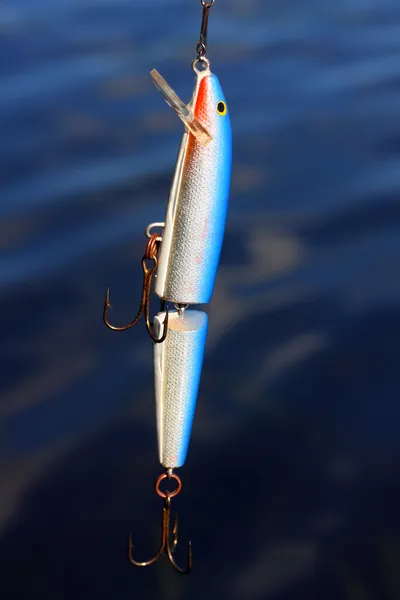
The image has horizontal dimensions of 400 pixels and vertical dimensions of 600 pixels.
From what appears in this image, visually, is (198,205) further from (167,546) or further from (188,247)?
(167,546)

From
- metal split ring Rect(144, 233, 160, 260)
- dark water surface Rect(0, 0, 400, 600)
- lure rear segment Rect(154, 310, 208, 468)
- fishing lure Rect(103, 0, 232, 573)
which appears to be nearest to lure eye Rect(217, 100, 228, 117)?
fishing lure Rect(103, 0, 232, 573)

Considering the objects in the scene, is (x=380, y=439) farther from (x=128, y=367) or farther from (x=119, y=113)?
(x=119, y=113)

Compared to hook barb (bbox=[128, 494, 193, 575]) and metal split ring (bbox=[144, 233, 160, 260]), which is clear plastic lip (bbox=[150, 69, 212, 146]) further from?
hook barb (bbox=[128, 494, 193, 575])

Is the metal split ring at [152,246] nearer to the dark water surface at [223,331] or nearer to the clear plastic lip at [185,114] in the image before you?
the clear plastic lip at [185,114]

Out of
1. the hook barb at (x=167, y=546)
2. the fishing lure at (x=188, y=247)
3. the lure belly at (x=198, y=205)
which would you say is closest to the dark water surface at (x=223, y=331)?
the hook barb at (x=167, y=546)

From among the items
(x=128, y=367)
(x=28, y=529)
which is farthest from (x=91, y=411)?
(x=28, y=529)

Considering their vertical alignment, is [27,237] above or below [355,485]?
above
